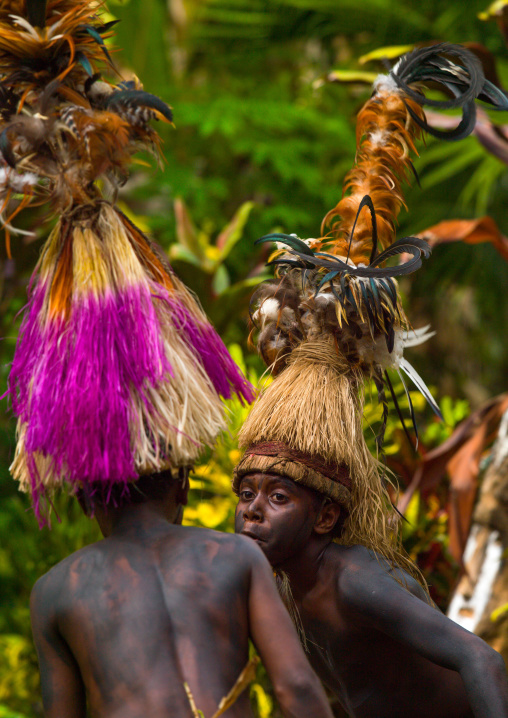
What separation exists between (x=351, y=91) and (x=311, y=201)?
143 cm

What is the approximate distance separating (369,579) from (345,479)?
298 millimetres

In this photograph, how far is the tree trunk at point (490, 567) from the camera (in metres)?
3.64

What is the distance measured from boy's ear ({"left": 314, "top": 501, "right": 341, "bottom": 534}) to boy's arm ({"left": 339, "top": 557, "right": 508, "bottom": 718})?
0.46ft

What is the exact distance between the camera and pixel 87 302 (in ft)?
5.92

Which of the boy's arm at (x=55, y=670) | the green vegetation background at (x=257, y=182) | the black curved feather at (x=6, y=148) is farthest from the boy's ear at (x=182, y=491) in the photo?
the green vegetation background at (x=257, y=182)

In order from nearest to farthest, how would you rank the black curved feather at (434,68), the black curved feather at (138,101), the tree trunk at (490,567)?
the black curved feather at (138,101) < the black curved feather at (434,68) < the tree trunk at (490,567)

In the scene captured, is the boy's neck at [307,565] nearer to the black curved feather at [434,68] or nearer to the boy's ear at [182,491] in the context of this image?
the boy's ear at [182,491]

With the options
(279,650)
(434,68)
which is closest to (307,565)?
(279,650)

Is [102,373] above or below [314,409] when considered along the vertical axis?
above

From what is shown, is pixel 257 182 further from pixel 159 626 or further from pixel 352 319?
pixel 159 626

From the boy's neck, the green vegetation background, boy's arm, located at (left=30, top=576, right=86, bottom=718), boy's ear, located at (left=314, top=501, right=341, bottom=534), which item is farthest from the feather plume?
the green vegetation background

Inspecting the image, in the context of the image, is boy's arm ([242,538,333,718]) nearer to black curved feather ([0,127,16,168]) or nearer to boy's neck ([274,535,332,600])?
boy's neck ([274,535,332,600])

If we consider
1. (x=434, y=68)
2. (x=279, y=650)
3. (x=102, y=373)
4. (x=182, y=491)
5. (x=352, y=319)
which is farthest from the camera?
(x=434, y=68)

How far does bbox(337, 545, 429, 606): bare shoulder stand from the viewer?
6.98 ft
